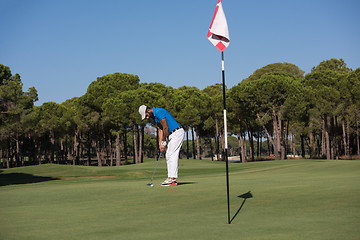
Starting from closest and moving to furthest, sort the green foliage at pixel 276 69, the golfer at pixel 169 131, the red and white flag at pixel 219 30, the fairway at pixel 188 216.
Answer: the fairway at pixel 188 216
the red and white flag at pixel 219 30
the golfer at pixel 169 131
the green foliage at pixel 276 69

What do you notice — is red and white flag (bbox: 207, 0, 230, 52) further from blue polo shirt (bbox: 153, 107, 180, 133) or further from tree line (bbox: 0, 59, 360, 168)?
tree line (bbox: 0, 59, 360, 168)

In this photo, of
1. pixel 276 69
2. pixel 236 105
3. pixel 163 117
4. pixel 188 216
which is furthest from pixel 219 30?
pixel 276 69

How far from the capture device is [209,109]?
66812 millimetres

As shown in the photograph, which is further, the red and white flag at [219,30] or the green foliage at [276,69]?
the green foliage at [276,69]

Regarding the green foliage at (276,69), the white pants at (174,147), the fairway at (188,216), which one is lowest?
the fairway at (188,216)

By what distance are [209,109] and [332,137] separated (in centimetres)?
2101

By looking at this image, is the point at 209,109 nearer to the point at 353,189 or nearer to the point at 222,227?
the point at 353,189

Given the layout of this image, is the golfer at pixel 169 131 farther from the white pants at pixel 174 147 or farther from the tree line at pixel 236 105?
the tree line at pixel 236 105

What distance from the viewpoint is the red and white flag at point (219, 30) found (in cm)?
826

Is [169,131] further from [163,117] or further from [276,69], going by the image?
[276,69]


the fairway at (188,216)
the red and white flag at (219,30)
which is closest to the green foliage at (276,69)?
the fairway at (188,216)

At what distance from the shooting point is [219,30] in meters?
8.28

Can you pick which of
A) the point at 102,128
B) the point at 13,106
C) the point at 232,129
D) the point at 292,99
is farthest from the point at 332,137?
the point at 13,106

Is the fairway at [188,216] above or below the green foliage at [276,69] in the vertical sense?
below
